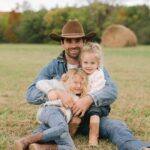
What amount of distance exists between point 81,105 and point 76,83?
0.24 meters

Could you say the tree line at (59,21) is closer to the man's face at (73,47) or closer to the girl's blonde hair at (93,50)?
the man's face at (73,47)

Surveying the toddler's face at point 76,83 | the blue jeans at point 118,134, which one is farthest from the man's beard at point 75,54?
the blue jeans at point 118,134

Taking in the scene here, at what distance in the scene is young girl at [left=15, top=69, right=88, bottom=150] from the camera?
178 inches

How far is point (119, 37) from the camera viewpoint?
37594 millimetres

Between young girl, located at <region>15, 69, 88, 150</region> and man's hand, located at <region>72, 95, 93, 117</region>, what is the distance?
7cm

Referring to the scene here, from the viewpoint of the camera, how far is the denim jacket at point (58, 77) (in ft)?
16.4

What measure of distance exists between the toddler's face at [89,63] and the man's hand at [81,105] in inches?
12.7

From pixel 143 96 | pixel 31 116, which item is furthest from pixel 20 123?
pixel 143 96

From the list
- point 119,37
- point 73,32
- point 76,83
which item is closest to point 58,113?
point 76,83

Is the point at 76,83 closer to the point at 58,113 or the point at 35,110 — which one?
the point at 58,113

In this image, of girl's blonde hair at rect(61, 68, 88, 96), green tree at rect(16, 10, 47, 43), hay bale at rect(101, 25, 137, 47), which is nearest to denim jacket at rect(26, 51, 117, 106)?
girl's blonde hair at rect(61, 68, 88, 96)

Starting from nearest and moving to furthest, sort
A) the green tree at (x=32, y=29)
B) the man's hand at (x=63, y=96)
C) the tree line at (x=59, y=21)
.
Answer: the man's hand at (x=63, y=96)
the tree line at (x=59, y=21)
the green tree at (x=32, y=29)

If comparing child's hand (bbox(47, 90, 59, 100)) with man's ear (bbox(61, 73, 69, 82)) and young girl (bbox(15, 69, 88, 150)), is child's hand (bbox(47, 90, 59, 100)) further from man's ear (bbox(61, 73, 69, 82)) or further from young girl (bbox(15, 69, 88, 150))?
man's ear (bbox(61, 73, 69, 82))

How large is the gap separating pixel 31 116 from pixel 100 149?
1.92 m
